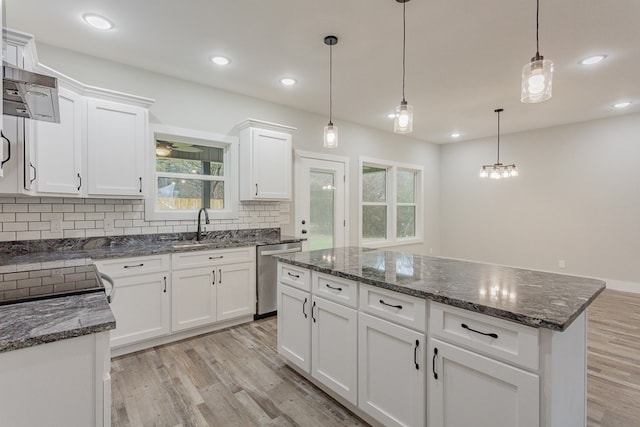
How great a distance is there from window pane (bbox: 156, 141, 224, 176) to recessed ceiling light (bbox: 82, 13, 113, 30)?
4.00 feet

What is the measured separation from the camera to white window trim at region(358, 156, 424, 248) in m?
5.44

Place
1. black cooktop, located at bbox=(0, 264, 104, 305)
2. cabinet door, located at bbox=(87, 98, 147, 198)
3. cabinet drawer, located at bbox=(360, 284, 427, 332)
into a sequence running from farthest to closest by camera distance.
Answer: cabinet door, located at bbox=(87, 98, 147, 198)
cabinet drawer, located at bbox=(360, 284, 427, 332)
black cooktop, located at bbox=(0, 264, 104, 305)

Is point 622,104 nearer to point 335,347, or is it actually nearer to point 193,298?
point 335,347

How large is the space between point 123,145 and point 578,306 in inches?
135

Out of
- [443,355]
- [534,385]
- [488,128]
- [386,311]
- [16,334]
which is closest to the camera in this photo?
[16,334]

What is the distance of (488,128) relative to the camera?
5.55 metres

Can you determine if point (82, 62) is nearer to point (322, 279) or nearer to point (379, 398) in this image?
point (322, 279)

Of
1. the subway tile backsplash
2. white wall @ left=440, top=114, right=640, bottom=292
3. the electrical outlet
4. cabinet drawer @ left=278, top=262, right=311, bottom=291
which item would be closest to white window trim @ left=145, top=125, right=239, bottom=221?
the subway tile backsplash

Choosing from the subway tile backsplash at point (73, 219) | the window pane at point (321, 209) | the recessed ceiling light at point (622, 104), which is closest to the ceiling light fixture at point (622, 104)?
the recessed ceiling light at point (622, 104)

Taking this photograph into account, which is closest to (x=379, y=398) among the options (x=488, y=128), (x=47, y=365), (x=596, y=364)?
(x=47, y=365)

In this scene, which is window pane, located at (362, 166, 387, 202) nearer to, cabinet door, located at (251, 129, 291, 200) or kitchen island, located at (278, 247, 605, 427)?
cabinet door, located at (251, 129, 291, 200)

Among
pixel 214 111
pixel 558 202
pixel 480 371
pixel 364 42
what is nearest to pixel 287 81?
pixel 214 111

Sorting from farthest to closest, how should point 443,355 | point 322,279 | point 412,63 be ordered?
1. point 412,63
2. point 322,279
3. point 443,355

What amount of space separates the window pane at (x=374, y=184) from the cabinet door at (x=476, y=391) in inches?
169
